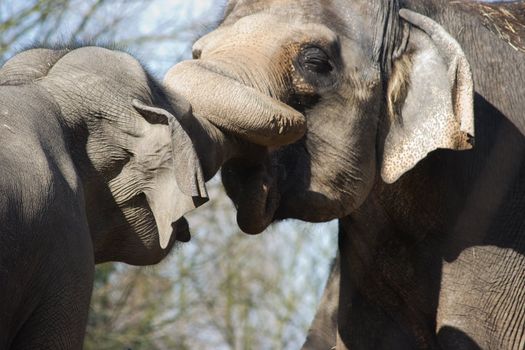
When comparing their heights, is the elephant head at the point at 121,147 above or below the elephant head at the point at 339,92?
above

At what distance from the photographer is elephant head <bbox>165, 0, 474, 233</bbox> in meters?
4.91

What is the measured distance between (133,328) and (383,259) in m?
4.40

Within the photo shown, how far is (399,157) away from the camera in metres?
5.16

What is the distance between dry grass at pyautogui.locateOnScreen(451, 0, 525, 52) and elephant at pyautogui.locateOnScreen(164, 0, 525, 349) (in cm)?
21

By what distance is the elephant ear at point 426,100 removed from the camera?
16.5 ft

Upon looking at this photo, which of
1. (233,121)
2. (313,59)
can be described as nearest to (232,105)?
(233,121)

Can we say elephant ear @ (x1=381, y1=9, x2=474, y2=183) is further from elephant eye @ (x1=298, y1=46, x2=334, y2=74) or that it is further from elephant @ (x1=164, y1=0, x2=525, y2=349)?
elephant eye @ (x1=298, y1=46, x2=334, y2=74)

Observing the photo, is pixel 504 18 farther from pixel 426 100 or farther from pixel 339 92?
pixel 339 92

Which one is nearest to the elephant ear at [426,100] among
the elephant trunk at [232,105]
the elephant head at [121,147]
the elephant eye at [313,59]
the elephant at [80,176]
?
the elephant eye at [313,59]

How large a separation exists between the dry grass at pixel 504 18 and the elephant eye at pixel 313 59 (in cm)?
100

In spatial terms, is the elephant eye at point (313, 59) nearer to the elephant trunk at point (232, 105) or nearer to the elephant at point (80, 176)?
the elephant trunk at point (232, 105)

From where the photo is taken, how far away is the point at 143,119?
155 inches

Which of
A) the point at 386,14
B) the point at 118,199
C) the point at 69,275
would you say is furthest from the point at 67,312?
the point at 386,14

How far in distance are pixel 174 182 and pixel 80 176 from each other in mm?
272
